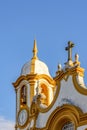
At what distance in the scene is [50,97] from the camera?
31.1 metres

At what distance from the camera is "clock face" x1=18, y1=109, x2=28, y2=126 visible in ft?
99.5

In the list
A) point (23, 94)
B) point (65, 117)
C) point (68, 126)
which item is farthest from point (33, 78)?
point (65, 117)

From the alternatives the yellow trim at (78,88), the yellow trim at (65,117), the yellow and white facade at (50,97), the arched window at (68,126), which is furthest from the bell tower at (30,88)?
the yellow trim at (78,88)

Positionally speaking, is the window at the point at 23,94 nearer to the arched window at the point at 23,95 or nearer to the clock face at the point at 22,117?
the arched window at the point at 23,95

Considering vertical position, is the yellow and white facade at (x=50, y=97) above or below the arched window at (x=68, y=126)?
above

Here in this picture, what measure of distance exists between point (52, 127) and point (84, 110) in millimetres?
2879

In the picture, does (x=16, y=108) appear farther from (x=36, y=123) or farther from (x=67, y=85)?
(x=67, y=85)

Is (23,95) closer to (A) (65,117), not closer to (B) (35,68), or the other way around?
(B) (35,68)

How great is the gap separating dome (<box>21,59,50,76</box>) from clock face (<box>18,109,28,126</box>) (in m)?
2.42

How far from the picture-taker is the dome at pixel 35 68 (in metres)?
31.4

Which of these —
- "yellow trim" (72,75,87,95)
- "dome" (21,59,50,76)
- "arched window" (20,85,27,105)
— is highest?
"dome" (21,59,50,76)

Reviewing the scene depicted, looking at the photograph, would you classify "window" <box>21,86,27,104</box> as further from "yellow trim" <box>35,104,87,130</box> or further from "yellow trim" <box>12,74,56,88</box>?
"yellow trim" <box>35,104,87,130</box>

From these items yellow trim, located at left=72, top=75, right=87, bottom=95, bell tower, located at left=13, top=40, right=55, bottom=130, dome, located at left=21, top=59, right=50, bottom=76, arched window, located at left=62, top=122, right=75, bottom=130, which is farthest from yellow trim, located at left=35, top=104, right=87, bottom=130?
dome, located at left=21, top=59, right=50, bottom=76

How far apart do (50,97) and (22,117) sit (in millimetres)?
2096
